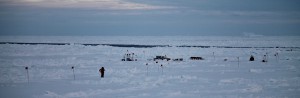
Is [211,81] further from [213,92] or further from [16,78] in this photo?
[16,78]

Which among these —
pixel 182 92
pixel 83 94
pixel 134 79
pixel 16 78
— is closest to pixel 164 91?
pixel 182 92

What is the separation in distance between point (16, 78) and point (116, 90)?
20.7 ft

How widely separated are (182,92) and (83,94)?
3.53 meters

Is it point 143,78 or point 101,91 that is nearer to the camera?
point 101,91

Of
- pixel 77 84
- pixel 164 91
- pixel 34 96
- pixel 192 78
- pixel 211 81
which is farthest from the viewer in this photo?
pixel 192 78

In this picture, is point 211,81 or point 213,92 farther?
point 211,81

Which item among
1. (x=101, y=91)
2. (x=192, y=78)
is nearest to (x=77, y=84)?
(x=101, y=91)

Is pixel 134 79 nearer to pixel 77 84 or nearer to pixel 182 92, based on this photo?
pixel 77 84

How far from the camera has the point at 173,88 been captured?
15.0m

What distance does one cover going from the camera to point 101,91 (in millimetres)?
14414

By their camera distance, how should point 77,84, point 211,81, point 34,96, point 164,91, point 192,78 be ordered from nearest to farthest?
point 34,96 → point 164,91 → point 77,84 → point 211,81 → point 192,78

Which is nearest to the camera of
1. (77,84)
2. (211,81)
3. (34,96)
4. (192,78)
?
(34,96)

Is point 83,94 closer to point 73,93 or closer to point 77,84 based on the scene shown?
point 73,93

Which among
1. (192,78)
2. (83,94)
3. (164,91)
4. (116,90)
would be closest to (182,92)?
(164,91)
